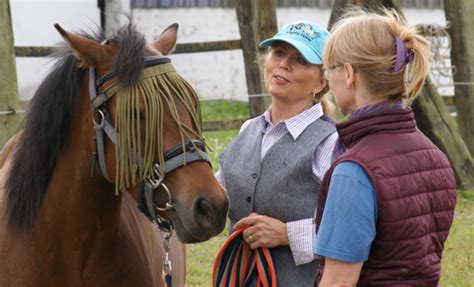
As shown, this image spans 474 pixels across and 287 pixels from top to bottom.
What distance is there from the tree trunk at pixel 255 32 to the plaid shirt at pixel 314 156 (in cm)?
499

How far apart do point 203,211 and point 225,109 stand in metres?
12.6

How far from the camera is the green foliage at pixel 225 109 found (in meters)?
14.9

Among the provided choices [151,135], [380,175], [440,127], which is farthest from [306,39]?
[440,127]

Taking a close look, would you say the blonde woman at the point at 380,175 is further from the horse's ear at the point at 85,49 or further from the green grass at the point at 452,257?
the green grass at the point at 452,257

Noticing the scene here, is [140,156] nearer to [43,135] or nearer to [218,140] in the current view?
[43,135]

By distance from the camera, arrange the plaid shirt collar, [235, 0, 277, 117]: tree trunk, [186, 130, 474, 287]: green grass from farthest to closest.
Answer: [235, 0, 277, 117]: tree trunk < [186, 130, 474, 287]: green grass < the plaid shirt collar

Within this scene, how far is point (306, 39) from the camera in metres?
3.16

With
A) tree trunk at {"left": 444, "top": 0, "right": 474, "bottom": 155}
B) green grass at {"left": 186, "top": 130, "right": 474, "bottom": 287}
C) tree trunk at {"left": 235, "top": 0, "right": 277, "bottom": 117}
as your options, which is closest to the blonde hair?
green grass at {"left": 186, "top": 130, "right": 474, "bottom": 287}

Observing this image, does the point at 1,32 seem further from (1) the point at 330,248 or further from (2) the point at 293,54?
(1) the point at 330,248

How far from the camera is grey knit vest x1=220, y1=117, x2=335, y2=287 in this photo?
3092mm

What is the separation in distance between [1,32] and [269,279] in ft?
13.7

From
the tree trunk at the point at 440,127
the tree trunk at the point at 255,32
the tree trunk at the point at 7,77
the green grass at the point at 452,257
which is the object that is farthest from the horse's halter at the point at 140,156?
the tree trunk at the point at 440,127

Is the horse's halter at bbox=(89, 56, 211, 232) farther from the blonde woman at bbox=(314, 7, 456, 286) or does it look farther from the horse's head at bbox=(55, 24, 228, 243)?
the blonde woman at bbox=(314, 7, 456, 286)

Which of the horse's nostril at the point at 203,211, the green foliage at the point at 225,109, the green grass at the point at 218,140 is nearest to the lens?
the horse's nostril at the point at 203,211
